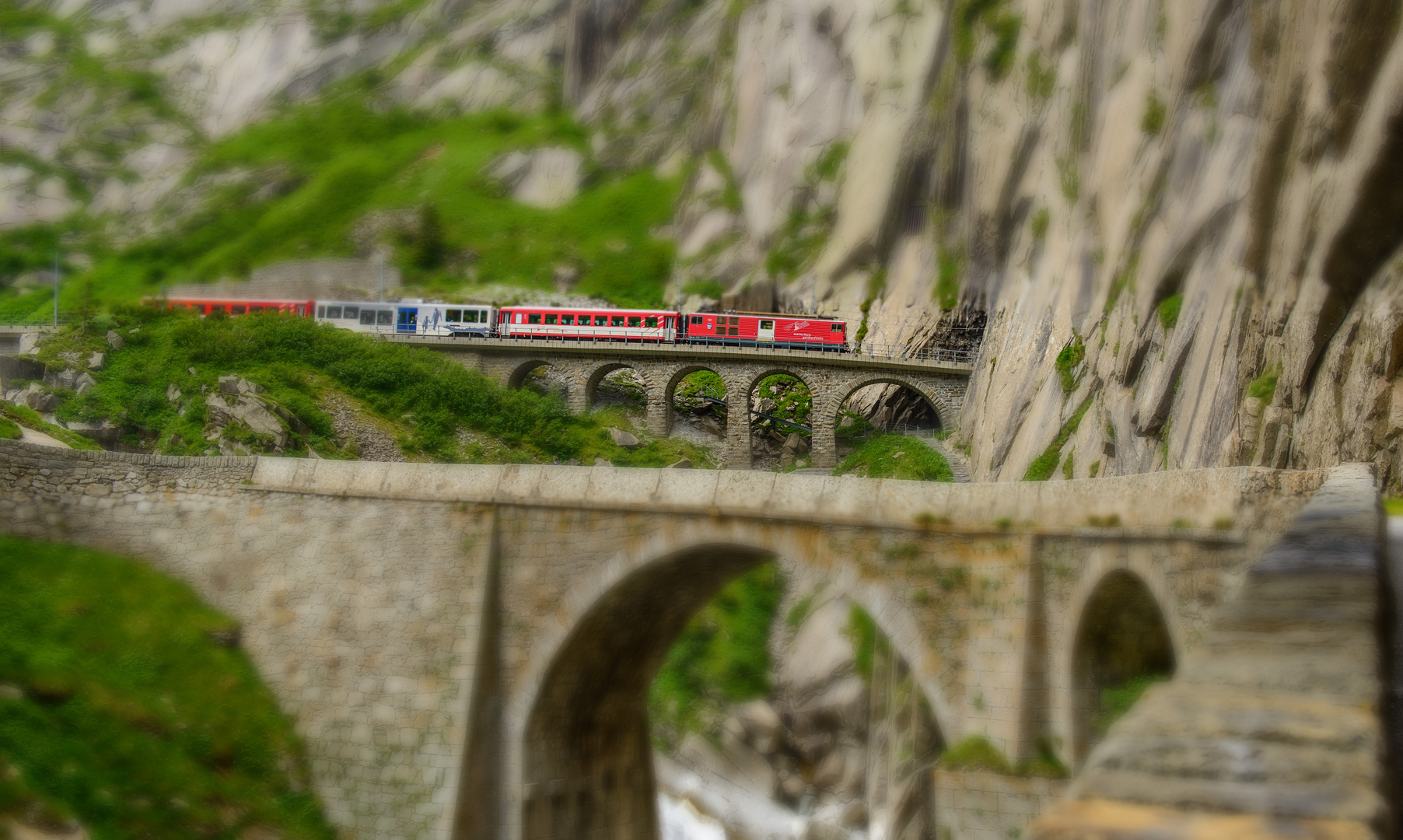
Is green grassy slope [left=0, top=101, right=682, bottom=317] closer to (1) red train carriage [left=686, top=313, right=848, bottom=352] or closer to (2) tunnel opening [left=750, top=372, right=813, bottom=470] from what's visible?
→ (2) tunnel opening [left=750, top=372, right=813, bottom=470]

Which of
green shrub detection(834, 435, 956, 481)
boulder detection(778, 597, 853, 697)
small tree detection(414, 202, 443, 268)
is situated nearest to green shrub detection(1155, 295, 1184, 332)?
boulder detection(778, 597, 853, 697)

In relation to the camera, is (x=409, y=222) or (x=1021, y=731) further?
(x=409, y=222)

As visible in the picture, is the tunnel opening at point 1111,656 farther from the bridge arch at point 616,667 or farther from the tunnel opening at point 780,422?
the tunnel opening at point 780,422

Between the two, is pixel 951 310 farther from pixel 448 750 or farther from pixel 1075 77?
pixel 448 750

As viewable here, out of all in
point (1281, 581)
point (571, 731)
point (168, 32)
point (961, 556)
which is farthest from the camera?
point (168, 32)

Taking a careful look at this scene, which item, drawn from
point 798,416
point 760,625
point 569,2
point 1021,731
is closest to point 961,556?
point 1021,731

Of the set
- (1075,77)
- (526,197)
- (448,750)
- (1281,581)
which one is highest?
(526,197)

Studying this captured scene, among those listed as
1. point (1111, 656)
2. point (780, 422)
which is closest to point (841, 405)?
point (780, 422)
